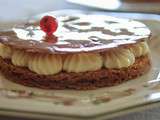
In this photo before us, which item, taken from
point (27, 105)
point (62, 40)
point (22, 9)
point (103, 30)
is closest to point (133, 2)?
point (22, 9)

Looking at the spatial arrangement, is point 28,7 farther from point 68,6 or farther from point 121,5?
point 121,5

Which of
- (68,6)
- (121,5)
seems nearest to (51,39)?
(121,5)

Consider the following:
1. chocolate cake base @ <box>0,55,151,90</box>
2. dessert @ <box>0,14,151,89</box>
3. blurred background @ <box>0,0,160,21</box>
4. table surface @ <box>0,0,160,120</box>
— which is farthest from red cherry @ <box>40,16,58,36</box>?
table surface @ <box>0,0,160,120</box>

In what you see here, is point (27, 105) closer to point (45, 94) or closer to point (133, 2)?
point (45, 94)

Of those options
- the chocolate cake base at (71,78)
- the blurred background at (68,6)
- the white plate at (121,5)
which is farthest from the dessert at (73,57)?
the white plate at (121,5)

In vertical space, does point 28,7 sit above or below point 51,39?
below

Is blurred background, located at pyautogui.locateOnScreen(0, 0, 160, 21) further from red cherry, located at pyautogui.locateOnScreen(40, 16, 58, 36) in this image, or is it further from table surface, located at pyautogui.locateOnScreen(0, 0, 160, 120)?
red cherry, located at pyautogui.locateOnScreen(40, 16, 58, 36)
